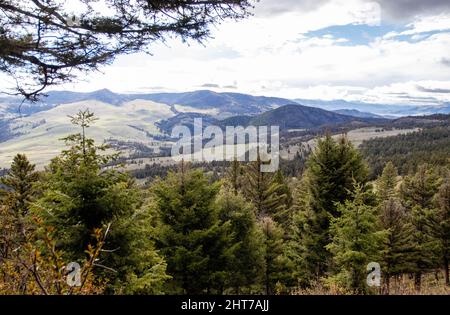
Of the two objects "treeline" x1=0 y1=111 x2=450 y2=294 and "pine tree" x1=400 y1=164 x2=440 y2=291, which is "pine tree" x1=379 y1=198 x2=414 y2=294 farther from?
"pine tree" x1=400 y1=164 x2=440 y2=291

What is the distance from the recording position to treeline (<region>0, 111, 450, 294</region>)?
8.47m

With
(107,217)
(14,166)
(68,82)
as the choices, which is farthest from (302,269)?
(14,166)

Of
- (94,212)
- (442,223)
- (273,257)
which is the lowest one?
(273,257)

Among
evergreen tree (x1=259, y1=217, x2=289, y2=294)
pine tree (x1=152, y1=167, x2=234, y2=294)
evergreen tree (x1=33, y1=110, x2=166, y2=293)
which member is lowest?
evergreen tree (x1=259, y1=217, x2=289, y2=294)

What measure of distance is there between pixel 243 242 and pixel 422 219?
63.7 feet

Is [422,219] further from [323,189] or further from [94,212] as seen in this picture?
[94,212]

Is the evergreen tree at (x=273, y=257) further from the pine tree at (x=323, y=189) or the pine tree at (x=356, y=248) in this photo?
the pine tree at (x=356, y=248)

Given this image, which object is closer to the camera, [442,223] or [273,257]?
[273,257]

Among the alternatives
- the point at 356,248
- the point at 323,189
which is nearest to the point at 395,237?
the point at 323,189

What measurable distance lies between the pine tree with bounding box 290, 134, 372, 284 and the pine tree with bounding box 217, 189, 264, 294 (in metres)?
2.76

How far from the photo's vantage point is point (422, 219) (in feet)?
108

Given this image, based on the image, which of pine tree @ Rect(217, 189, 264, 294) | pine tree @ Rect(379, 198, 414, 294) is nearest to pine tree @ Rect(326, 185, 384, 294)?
pine tree @ Rect(217, 189, 264, 294)
